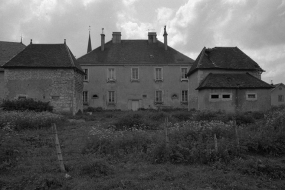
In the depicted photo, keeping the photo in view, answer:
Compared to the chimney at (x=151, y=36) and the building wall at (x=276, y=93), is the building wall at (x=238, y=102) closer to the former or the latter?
the chimney at (x=151, y=36)

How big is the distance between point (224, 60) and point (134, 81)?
10.8 m

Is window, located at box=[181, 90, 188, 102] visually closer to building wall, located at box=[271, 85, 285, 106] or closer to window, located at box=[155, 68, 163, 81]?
window, located at box=[155, 68, 163, 81]

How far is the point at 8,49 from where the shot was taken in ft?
90.4

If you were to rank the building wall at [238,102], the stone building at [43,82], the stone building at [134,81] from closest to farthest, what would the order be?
the building wall at [238,102]
the stone building at [43,82]
the stone building at [134,81]

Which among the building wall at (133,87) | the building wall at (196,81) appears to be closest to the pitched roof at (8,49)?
the building wall at (133,87)

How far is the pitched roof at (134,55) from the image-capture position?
94.6 ft

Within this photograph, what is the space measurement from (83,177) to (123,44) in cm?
2625

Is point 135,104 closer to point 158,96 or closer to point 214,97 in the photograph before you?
point 158,96

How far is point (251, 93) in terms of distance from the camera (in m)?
19.7

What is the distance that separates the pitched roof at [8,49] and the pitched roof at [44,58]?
5.25m

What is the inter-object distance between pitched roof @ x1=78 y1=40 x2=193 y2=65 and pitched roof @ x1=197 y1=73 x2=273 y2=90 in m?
8.53

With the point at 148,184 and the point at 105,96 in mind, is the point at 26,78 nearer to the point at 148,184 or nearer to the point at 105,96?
the point at 105,96

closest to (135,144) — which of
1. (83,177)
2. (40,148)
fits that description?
(83,177)

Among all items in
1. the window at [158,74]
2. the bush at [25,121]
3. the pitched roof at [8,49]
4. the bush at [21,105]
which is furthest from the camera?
the window at [158,74]
